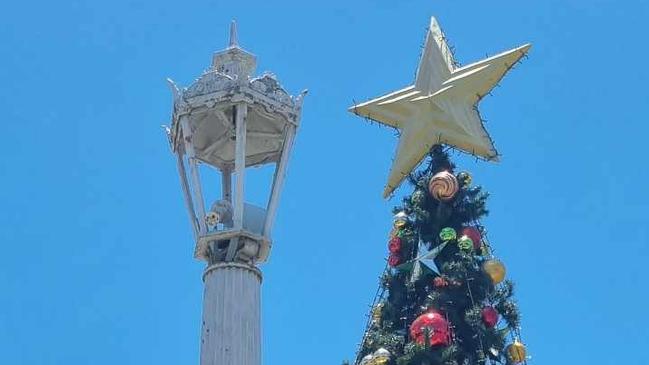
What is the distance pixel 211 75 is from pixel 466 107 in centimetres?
699

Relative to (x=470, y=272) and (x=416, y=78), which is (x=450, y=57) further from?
(x=470, y=272)

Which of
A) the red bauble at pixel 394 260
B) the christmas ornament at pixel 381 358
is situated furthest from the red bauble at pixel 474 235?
the christmas ornament at pixel 381 358

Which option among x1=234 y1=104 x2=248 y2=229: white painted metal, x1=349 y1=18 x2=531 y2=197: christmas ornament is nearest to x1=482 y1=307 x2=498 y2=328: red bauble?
x1=349 y1=18 x2=531 y2=197: christmas ornament

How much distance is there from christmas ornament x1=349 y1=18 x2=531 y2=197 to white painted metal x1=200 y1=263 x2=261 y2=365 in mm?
6240

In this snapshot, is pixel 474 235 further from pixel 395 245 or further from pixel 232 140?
pixel 232 140

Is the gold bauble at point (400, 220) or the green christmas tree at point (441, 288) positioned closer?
the green christmas tree at point (441, 288)

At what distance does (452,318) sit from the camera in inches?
1281

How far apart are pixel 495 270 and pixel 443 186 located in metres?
2.84

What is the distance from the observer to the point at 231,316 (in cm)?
3061

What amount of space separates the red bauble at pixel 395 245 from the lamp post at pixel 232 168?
3.68m

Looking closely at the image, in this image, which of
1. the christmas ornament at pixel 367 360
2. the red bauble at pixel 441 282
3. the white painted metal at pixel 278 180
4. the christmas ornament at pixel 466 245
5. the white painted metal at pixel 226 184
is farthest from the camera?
the white painted metal at pixel 226 184

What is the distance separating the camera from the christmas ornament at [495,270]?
109 feet

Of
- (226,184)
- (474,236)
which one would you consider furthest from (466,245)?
(226,184)

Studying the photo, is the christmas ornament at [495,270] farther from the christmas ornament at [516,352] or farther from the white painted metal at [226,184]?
the white painted metal at [226,184]
